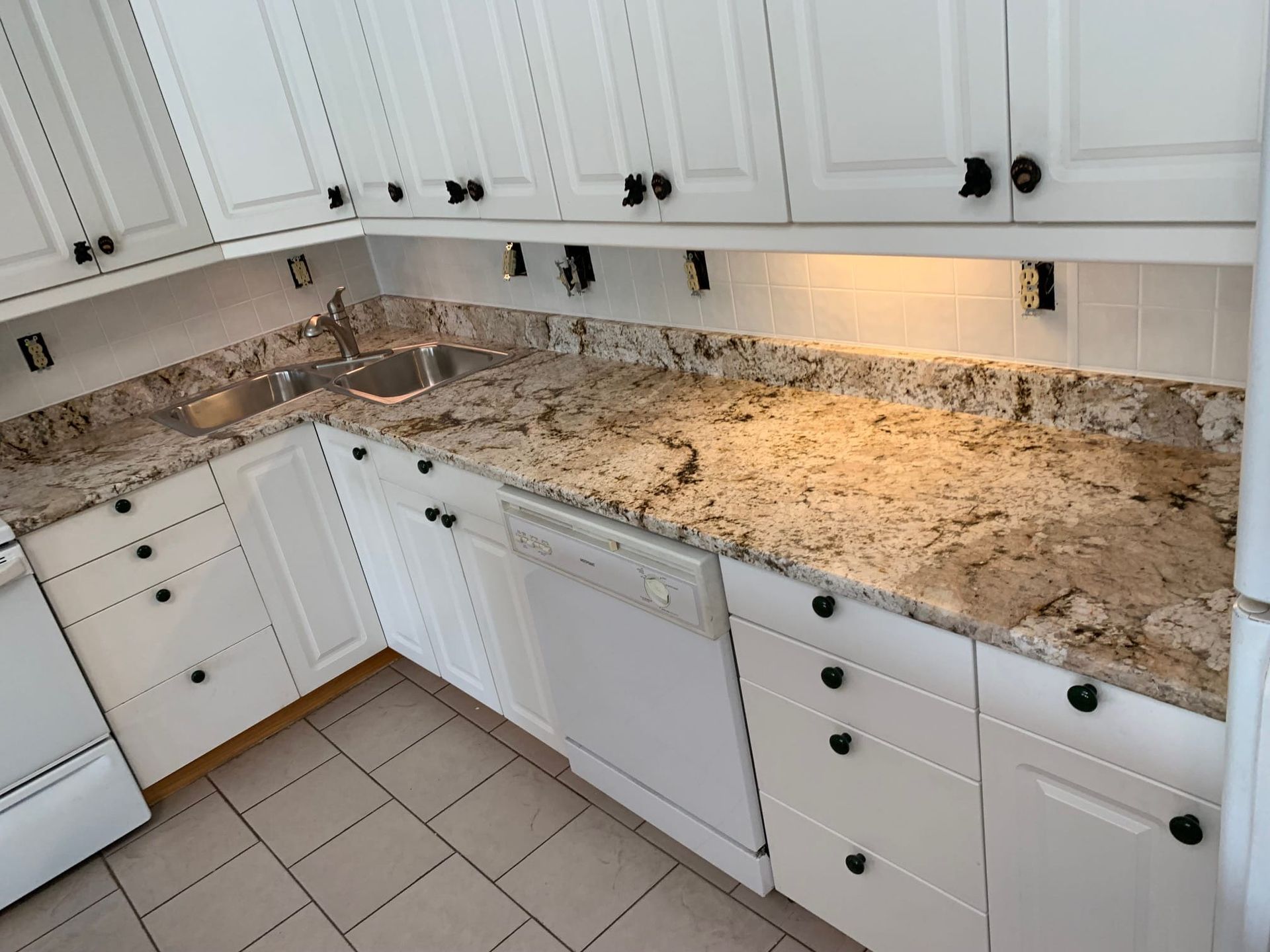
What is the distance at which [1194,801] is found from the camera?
1060mm

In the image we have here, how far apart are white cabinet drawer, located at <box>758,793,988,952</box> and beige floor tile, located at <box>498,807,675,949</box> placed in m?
0.39

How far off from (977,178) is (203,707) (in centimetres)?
233

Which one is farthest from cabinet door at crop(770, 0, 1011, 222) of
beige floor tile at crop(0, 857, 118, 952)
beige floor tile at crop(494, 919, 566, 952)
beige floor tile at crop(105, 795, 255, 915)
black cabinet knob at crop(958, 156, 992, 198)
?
beige floor tile at crop(0, 857, 118, 952)

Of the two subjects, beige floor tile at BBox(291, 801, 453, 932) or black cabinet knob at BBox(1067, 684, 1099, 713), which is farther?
beige floor tile at BBox(291, 801, 453, 932)

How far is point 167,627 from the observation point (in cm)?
248

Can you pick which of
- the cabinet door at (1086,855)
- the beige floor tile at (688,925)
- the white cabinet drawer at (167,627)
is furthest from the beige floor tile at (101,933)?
the cabinet door at (1086,855)

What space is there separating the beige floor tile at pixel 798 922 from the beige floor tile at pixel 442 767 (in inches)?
31.4

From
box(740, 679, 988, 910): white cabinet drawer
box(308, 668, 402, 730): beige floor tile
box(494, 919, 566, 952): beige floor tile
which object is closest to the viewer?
box(740, 679, 988, 910): white cabinet drawer

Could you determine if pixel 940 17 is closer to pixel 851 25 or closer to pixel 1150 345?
pixel 851 25

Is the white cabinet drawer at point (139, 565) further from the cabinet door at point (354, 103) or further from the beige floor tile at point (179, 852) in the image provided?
the cabinet door at point (354, 103)

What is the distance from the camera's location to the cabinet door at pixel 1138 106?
0.97 meters

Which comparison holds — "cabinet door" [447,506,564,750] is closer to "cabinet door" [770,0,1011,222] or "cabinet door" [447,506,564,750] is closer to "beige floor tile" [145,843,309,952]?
"beige floor tile" [145,843,309,952]

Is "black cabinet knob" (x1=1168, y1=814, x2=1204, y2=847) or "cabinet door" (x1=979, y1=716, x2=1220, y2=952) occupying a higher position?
"black cabinet knob" (x1=1168, y1=814, x2=1204, y2=847)

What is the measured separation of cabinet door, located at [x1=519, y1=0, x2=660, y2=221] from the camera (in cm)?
161
